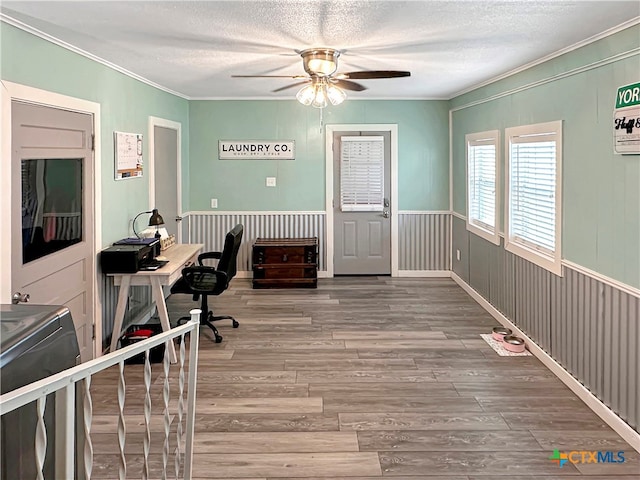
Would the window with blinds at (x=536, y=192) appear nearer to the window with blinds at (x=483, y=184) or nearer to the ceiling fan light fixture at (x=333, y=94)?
the window with blinds at (x=483, y=184)

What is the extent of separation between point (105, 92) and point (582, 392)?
4.06 metres

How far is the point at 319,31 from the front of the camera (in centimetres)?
343

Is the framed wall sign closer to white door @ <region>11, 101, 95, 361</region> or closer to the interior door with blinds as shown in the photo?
white door @ <region>11, 101, 95, 361</region>

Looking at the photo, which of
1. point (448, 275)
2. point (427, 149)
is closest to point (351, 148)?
point (427, 149)

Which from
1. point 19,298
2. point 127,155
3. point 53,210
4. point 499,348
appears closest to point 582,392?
point 499,348

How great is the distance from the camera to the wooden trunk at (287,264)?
7.14 m

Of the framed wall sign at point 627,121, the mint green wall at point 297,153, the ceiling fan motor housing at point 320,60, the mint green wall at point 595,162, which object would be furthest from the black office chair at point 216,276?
the framed wall sign at point 627,121

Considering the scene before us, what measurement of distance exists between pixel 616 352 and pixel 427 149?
4633mm

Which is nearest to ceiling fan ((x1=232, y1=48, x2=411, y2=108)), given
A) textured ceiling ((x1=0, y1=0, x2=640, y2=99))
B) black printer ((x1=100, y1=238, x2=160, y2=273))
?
textured ceiling ((x1=0, y1=0, x2=640, y2=99))

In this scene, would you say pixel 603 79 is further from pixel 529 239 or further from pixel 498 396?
pixel 498 396

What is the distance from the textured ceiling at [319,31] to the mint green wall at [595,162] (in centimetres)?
17

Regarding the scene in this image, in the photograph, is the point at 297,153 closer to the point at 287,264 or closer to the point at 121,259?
the point at 287,264

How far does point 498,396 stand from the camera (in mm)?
3805

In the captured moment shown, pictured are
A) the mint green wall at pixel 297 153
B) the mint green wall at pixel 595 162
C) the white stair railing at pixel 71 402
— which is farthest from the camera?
the mint green wall at pixel 297 153
